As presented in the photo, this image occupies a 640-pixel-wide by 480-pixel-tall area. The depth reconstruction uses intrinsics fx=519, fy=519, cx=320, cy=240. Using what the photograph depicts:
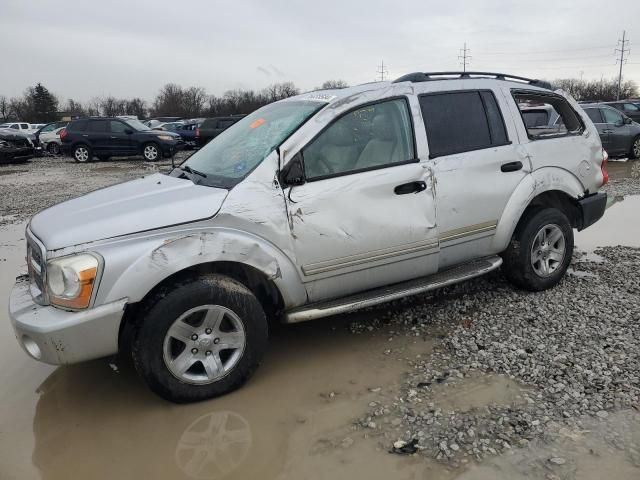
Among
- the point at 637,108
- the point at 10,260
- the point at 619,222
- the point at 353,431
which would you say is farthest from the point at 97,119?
the point at 637,108

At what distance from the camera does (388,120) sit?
12.4 feet

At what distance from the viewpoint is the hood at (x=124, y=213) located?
2970 mm

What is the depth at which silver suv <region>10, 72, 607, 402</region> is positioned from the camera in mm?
2947

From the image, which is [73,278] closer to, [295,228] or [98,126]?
[295,228]

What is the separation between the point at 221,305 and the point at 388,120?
1.80m

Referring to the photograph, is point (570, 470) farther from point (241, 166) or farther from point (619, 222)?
point (619, 222)

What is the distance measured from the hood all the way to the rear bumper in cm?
337

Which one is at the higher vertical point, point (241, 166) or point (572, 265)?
point (241, 166)

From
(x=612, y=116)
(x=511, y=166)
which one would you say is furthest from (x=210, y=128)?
(x=511, y=166)

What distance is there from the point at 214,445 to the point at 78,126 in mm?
19504

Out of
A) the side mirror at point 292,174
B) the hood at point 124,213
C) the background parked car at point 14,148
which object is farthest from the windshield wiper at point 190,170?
the background parked car at point 14,148

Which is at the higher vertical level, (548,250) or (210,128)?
(210,128)

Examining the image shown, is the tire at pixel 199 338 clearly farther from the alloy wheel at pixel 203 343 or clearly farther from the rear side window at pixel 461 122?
the rear side window at pixel 461 122

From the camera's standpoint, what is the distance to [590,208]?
480cm
